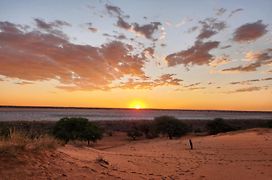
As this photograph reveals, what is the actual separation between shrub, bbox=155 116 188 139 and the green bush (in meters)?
10.6

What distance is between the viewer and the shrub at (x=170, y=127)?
40594 millimetres

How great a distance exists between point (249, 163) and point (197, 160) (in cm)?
256

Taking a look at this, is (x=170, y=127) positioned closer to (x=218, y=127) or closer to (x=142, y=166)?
(x=218, y=127)

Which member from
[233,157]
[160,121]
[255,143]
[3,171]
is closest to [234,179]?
[233,157]

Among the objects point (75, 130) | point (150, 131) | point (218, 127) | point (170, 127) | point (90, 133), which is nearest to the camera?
point (75, 130)

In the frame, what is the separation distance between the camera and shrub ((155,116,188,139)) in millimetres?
40594

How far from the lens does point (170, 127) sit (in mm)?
40844

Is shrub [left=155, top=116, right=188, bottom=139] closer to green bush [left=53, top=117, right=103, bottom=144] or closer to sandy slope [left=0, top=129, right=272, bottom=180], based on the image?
green bush [left=53, top=117, right=103, bottom=144]

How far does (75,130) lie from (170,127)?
46.0 ft

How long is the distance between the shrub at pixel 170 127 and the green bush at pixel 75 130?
10.6 meters

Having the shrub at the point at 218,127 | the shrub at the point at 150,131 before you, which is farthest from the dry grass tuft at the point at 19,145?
the shrub at the point at 218,127

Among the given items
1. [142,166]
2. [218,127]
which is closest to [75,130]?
[142,166]

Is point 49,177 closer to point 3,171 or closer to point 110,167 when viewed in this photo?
point 3,171

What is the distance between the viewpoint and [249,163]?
15.7 m
